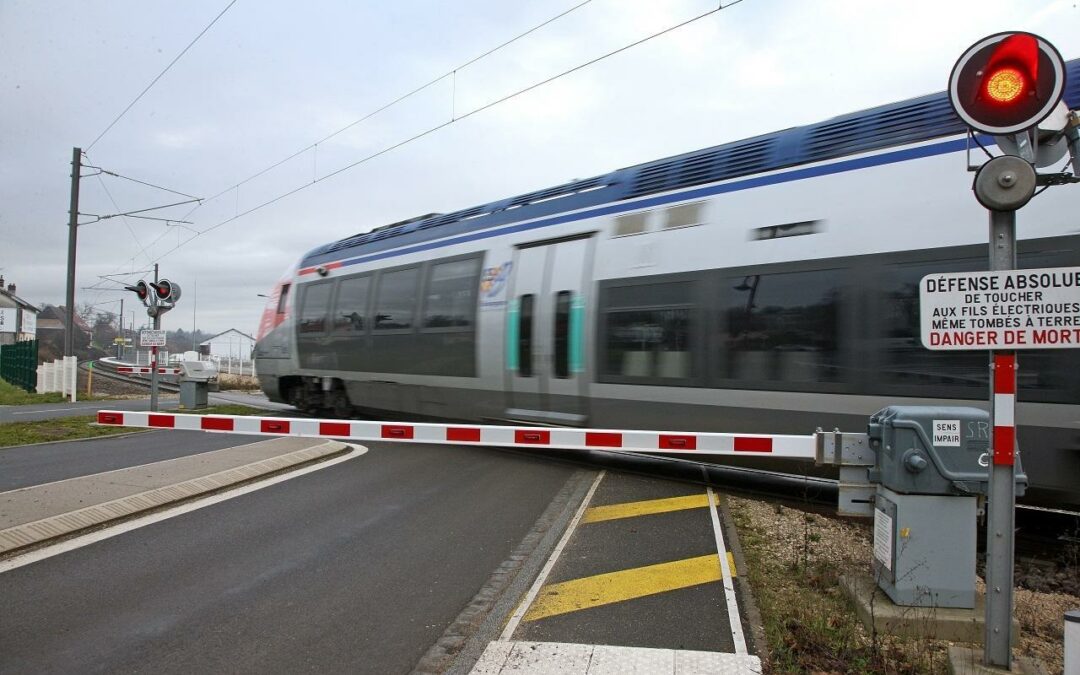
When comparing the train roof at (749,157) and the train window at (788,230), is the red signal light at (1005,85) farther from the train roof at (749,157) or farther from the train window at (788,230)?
the train window at (788,230)

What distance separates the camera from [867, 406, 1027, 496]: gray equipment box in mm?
3885

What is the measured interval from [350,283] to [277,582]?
8749 millimetres

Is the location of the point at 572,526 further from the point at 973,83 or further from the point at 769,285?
the point at 973,83

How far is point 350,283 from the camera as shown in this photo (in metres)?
12.8

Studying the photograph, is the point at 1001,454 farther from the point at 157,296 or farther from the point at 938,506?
the point at 157,296

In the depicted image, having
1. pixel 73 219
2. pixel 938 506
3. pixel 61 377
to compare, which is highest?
pixel 73 219

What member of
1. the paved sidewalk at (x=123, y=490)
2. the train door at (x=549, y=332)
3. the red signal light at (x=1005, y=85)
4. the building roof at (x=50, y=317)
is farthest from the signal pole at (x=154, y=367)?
the building roof at (x=50, y=317)

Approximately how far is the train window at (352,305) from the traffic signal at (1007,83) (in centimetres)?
1042

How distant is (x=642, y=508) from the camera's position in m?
6.70

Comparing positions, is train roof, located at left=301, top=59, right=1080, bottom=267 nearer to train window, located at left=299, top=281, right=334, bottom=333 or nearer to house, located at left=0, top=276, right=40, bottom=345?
train window, located at left=299, top=281, right=334, bottom=333

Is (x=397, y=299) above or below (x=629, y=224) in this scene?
below

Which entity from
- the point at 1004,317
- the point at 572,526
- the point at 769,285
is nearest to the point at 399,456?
the point at 572,526

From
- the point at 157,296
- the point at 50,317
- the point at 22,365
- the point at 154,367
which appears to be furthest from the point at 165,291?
the point at 50,317

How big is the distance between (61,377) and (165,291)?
1366 centimetres
